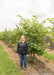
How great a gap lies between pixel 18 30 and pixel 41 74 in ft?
10.2

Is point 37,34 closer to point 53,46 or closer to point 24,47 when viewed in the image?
point 24,47

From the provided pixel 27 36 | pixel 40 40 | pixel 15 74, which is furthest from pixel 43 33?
pixel 15 74

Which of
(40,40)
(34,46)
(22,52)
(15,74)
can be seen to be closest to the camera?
(15,74)

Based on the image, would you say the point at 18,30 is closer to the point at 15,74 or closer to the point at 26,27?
the point at 26,27

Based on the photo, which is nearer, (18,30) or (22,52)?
(22,52)

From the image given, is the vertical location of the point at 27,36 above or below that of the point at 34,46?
above

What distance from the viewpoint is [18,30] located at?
609cm

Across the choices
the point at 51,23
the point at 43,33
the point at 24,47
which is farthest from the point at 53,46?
the point at 51,23

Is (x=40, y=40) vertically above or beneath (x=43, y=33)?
beneath

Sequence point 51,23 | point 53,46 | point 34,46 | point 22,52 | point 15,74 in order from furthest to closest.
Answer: point 53,46 < point 34,46 < point 22,52 < point 15,74 < point 51,23

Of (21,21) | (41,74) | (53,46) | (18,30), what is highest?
(21,21)

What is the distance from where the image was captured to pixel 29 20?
6.07 metres

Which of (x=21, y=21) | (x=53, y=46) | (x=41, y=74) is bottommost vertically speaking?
(x=41, y=74)

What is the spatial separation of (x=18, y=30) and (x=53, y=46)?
12.0m
